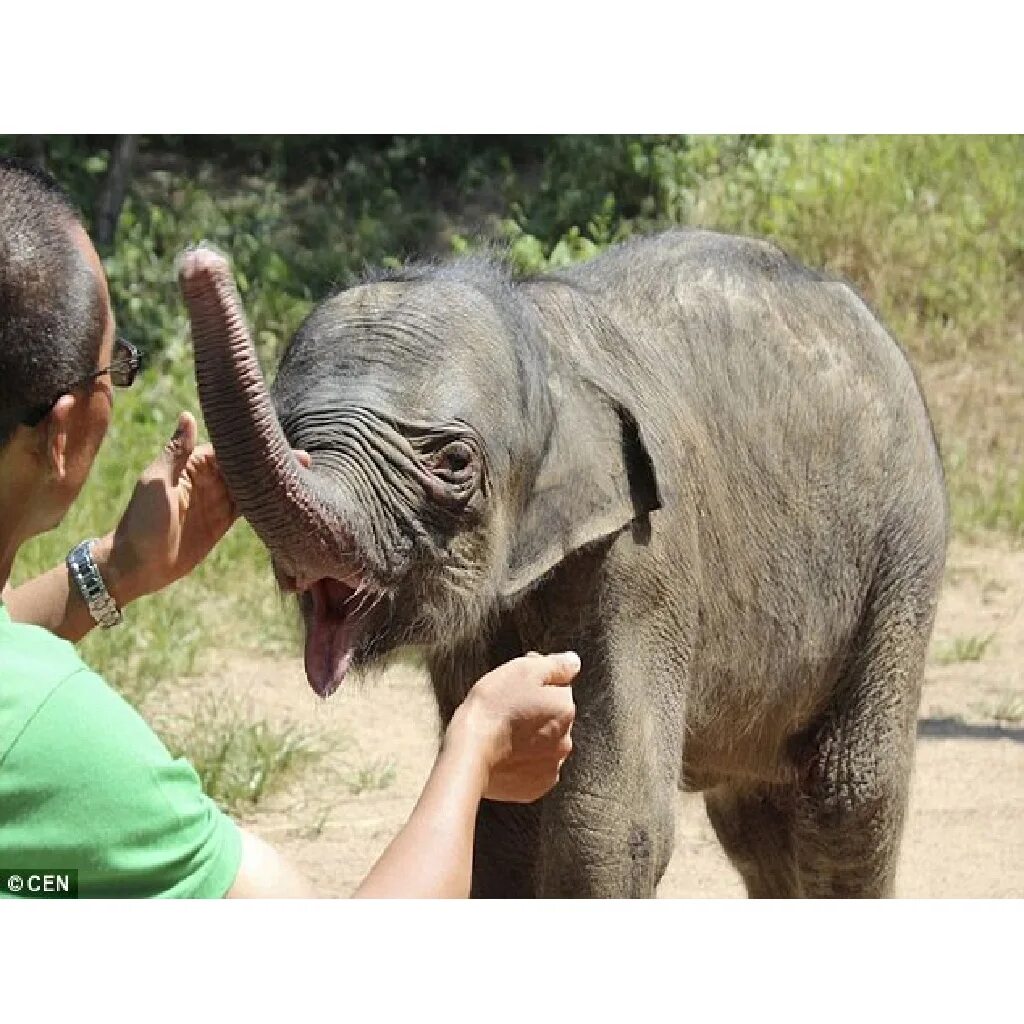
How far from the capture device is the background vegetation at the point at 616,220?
809cm

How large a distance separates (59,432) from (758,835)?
2.71 meters

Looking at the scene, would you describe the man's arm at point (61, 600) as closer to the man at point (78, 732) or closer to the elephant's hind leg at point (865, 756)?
the man at point (78, 732)

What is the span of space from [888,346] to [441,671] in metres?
1.13

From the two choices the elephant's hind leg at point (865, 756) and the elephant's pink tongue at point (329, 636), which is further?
the elephant's hind leg at point (865, 756)

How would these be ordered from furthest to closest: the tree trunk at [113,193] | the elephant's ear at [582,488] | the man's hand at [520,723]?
1. the tree trunk at [113,193]
2. the elephant's ear at [582,488]
3. the man's hand at [520,723]

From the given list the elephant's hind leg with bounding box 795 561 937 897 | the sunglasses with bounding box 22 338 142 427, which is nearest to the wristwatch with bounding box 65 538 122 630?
the sunglasses with bounding box 22 338 142 427

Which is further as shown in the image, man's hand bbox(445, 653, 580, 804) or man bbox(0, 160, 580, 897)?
man's hand bbox(445, 653, 580, 804)

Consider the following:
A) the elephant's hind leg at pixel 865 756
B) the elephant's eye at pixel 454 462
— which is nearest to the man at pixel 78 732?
the elephant's eye at pixel 454 462

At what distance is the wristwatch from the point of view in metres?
2.72

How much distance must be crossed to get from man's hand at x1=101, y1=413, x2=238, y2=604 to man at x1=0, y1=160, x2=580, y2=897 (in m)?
0.64

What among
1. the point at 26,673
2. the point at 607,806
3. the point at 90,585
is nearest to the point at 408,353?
the point at 90,585

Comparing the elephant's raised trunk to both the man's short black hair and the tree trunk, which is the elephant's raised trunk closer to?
the man's short black hair

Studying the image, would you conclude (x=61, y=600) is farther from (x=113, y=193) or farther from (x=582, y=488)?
(x=113, y=193)

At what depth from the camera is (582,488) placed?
10.6 ft
